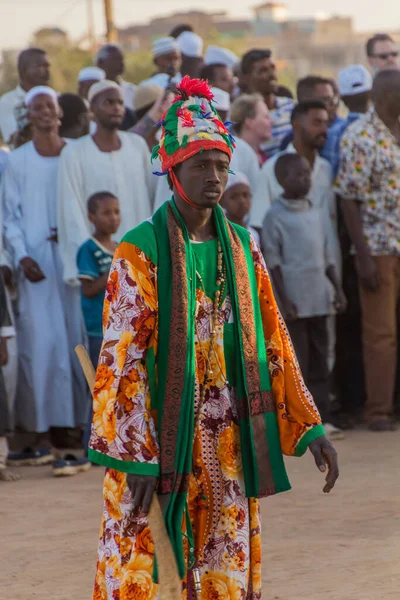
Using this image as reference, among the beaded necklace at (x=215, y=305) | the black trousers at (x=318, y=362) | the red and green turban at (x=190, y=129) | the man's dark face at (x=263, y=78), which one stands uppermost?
the man's dark face at (x=263, y=78)

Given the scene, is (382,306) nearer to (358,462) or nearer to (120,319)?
(358,462)

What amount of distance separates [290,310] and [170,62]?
379 cm

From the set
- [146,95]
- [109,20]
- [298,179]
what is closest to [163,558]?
[298,179]

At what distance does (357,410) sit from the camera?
9.75 meters

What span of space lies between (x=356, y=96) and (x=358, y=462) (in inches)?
142

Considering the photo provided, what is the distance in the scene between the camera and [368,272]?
9.00 m

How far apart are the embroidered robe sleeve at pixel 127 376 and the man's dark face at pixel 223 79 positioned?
280 inches

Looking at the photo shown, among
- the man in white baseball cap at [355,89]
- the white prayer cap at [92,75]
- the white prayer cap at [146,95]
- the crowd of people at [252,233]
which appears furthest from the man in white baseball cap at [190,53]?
Result: the crowd of people at [252,233]

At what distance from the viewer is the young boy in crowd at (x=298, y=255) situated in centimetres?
877

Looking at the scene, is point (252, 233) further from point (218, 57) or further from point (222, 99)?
point (218, 57)

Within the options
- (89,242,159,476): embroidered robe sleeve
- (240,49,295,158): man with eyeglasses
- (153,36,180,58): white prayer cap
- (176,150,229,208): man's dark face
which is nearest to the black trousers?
(240,49,295,158): man with eyeglasses

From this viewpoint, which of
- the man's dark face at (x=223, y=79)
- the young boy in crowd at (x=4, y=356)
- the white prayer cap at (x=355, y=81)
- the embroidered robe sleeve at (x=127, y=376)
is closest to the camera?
the embroidered robe sleeve at (x=127, y=376)

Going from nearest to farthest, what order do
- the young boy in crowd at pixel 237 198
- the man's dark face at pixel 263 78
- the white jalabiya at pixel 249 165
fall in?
the young boy in crowd at pixel 237 198, the white jalabiya at pixel 249 165, the man's dark face at pixel 263 78

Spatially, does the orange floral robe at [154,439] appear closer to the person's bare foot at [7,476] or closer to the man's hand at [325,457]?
the man's hand at [325,457]
